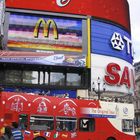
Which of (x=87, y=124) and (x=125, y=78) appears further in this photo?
(x=125, y=78)

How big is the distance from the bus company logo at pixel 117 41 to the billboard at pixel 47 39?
4.77 meters

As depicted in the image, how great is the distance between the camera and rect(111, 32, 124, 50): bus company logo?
5322cm

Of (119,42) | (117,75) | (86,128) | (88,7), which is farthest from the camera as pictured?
(119,42)

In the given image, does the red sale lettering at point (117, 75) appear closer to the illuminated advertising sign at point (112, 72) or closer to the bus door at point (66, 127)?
the illuminated advertising sign at point (112, 72)

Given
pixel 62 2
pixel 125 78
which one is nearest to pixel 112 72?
pixel 125 78

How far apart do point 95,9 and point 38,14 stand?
310 inches

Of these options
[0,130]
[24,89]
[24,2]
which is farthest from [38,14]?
[0,130]

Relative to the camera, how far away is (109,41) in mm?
52781

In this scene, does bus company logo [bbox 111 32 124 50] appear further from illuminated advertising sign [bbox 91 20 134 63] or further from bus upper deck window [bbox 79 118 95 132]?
bus upper deck window [bbox 79 118 95 132]

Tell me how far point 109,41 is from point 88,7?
5.22 metres

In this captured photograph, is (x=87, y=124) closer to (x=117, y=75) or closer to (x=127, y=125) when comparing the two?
(x=127, y=125)

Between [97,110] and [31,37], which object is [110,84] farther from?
[97,110]

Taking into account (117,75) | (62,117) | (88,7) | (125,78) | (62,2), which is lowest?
(62,117)

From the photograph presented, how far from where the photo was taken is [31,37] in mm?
48750
